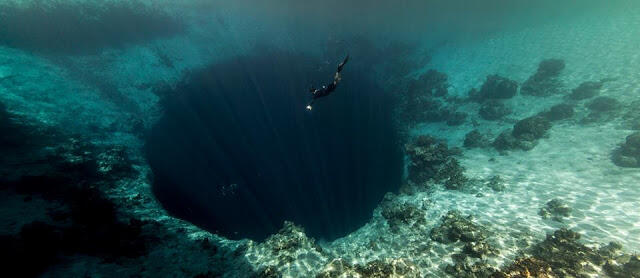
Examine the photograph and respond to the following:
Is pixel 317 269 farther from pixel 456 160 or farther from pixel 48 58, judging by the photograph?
pixel 48 58

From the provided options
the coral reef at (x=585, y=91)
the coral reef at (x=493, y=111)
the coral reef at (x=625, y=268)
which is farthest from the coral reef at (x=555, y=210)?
the coral reef at (x=585, y=91)

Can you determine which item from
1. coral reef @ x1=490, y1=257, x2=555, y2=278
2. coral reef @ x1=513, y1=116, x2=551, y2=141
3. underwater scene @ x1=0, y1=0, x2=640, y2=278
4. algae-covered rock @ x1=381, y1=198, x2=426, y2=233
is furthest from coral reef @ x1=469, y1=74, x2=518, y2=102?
coral reef @ x1=490, y1=257, x2=555, y2=278

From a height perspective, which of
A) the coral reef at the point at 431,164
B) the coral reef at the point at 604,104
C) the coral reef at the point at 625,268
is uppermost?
the coral reef at the point at 604,104

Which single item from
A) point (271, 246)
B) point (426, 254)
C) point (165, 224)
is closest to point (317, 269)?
point (271, 246)

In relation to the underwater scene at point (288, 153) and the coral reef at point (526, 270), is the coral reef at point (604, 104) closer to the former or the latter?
the underwater scene at point (288, 153)

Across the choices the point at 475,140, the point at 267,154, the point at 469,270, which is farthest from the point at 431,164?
the point at 267,154

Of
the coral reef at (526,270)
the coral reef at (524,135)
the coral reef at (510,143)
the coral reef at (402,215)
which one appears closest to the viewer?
the coral reef at (526,270)
